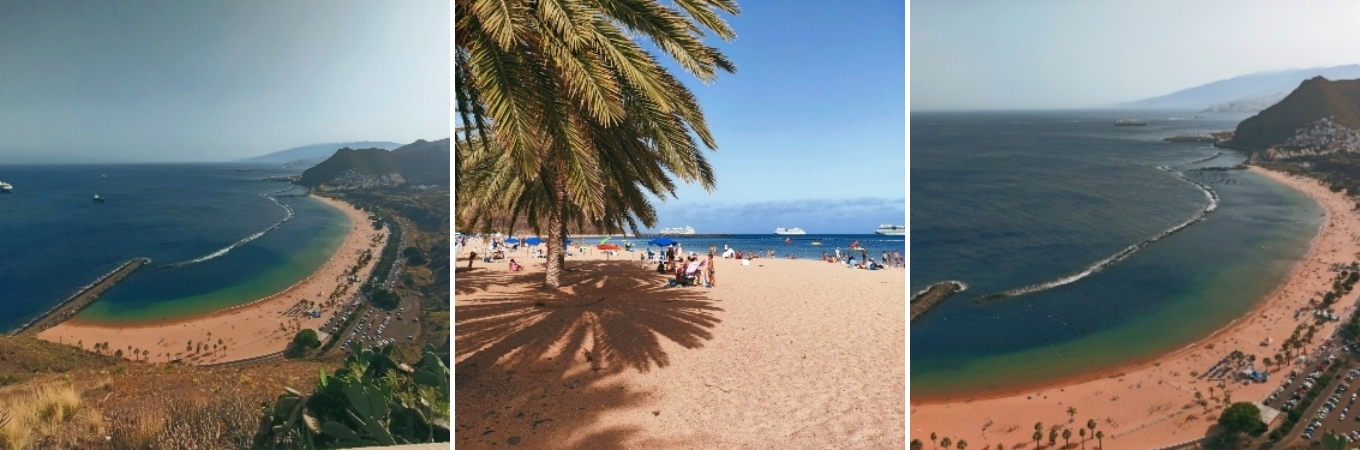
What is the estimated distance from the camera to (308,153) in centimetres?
477

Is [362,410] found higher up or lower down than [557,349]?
higher up

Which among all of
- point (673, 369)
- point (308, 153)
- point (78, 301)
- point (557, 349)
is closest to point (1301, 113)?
point (673, 369)

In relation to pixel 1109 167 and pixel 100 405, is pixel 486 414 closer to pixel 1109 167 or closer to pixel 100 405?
pixel 100 405

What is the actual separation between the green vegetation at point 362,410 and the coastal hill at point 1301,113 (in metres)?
5.33

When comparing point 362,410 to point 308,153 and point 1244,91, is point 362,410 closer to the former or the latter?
point 308,153

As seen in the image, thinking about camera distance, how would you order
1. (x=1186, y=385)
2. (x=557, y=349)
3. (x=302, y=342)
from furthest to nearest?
(x=557, y=349) → (x=302, y=342) → (x=1186, y=385)

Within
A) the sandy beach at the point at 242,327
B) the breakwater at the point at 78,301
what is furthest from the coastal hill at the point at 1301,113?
the breakwater at the point at 78,301

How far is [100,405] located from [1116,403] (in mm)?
5829

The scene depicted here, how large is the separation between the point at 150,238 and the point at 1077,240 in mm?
5662

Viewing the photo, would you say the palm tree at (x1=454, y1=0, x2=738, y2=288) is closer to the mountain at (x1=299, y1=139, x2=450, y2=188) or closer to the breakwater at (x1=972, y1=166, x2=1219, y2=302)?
the mountain at (x1=299, y1=139, x2=450, y2=188)

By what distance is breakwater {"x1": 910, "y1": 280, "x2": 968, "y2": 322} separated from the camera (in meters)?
4.47

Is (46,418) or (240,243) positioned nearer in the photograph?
(46,418)

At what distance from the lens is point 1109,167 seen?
4520 millimetres

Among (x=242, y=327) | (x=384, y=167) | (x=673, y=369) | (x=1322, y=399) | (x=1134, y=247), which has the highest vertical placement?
(x=384, y=167)
